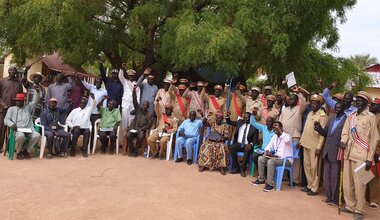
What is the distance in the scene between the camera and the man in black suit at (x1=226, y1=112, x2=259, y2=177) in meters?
7.12

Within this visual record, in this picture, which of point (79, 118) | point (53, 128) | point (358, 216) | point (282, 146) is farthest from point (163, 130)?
point (358, 216)

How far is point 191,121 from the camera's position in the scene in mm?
8070

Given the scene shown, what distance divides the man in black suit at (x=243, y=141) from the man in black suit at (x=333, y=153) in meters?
1.60

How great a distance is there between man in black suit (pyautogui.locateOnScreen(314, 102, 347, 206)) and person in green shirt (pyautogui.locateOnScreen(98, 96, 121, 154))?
4473 mm

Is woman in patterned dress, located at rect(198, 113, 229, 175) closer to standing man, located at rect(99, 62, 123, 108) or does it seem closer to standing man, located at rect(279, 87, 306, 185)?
standing man, located at rect(279, 87, 306, 185)

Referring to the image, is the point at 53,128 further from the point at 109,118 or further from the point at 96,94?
the point at 96,94

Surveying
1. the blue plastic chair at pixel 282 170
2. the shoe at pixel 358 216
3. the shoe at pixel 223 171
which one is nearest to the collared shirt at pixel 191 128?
the shoe at pixel 223 171

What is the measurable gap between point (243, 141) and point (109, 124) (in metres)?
2.98

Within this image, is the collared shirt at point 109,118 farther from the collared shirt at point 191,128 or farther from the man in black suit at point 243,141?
the man in black suit at point 243,141

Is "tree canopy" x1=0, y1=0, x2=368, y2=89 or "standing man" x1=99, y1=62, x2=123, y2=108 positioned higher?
"tree canopy" x1=0, y1=0, x2=368, y2=89

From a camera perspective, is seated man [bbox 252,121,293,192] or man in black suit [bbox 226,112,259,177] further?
man in black suit [bbox 226,112,259,177]

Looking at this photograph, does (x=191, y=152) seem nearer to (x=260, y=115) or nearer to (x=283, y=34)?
(x=260, y=115)

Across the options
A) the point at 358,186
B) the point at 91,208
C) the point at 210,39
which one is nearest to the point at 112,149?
the point at 210,39

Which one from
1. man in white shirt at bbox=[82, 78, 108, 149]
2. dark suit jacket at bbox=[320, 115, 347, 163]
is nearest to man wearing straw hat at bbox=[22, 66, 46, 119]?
man in white shirt at bbox=[82, 78, 108, 149]
